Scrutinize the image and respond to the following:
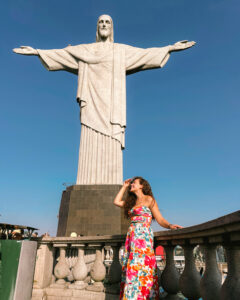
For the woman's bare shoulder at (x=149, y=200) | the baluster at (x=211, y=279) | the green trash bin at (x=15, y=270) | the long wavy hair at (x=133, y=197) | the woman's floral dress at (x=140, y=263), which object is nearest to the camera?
the baluster at (x=211, y=279)

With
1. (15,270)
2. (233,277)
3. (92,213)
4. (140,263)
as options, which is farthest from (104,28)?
(233,277)

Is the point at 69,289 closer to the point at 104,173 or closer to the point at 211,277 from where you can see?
the point at 211,277

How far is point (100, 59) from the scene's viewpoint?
9.34 meters

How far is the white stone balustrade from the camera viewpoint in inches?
69.3

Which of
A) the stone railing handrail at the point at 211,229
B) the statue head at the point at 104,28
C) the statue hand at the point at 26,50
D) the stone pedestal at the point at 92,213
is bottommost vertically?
the stone railing handrail at the point at 211,229

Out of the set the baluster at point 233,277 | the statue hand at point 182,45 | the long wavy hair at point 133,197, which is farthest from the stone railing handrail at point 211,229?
the statue hand at point 182,45

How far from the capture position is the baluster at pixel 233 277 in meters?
1.67

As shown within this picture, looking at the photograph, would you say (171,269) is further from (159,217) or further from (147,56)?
(147,56)

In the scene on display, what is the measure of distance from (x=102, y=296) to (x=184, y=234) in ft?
6.78

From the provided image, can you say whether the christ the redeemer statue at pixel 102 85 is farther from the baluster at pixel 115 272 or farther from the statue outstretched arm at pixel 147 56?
the baluster at pixel 115 272

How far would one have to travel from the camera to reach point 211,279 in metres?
2.11

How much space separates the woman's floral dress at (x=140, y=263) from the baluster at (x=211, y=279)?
76 centimetres

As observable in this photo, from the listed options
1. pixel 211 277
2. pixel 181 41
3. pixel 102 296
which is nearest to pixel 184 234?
pixel 211 277

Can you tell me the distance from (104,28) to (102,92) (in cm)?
287
